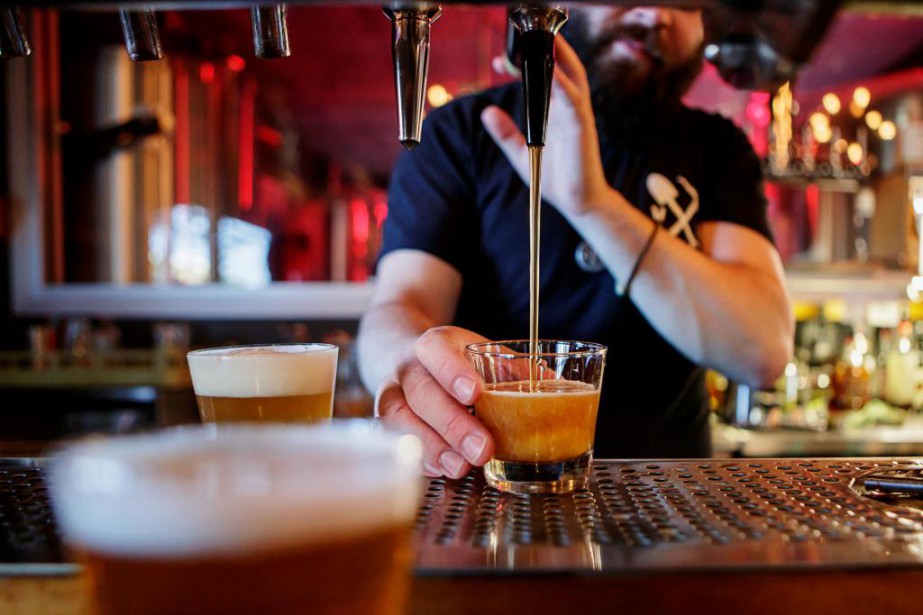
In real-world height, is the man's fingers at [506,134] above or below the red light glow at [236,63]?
below

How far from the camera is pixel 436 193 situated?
1.68 metres

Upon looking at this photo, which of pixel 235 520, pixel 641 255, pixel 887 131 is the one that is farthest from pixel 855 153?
pixel 235 520

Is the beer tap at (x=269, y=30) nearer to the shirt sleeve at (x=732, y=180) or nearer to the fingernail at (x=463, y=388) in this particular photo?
the fingernail at (x=463, y=388)

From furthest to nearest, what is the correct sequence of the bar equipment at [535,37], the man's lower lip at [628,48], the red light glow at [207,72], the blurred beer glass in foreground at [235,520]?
the red light glow at [207,72], the man's lower lip at [628,48], the bar equipment at [535,37], the blurred beer glass in foreground at [235,520]

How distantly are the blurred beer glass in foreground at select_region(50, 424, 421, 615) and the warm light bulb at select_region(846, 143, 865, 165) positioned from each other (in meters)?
4.08

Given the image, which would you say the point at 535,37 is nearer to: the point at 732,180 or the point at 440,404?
the point at 440,404

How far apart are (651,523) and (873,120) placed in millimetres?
3961

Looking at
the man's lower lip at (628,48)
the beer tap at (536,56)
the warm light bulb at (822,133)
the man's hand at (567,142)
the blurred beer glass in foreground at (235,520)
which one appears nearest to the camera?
the blurred beer glass in foreground at (235,520)

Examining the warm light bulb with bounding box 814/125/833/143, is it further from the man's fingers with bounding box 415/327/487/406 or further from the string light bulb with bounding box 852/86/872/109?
the man's fingers with bounding box 415/327/487/406

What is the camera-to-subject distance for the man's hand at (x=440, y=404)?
0.90 metres

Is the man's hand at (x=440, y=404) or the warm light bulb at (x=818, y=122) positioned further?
the warm light bulb at (x=818, y=122)

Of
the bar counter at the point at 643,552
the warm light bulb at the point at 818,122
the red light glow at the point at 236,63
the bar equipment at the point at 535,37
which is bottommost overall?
the bar counter at the point at 643,552

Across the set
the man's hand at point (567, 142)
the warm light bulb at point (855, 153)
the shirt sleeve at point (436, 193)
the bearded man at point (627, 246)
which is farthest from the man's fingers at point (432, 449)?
the warm light bulb at point (855, 153)

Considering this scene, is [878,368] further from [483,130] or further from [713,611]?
[713,611]
